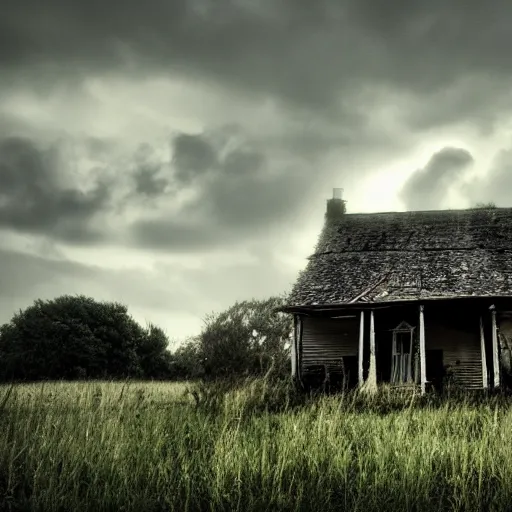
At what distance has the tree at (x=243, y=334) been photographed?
99.3ft

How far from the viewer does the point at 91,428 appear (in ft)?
18.7

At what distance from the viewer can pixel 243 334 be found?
31922 millimetres

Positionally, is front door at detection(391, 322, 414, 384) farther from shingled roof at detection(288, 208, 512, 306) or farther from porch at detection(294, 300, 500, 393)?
shingled roof at detection(288, 208, 512, 306)

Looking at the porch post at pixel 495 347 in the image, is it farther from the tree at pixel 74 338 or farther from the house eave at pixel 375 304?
the tree at pixel 74 338

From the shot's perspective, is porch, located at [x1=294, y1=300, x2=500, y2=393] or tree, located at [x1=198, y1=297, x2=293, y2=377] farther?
tree, located at [x1=198, y1=297, x2=293, y2=377]

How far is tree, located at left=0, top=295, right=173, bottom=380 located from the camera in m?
31.9

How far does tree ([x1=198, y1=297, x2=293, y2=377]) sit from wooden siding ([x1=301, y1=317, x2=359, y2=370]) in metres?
7.75

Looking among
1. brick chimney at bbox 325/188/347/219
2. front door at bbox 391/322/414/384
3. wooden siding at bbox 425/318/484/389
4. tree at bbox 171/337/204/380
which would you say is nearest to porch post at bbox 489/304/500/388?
wooden siding at bbox 425/318/484/389

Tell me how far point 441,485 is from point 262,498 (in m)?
1.66

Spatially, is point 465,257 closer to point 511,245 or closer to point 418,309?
point 511,245

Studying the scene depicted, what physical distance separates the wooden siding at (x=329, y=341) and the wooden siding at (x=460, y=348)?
8.90 ft

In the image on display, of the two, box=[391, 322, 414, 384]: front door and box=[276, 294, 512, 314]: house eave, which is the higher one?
box=[276, 294, 512, 314]: house eave

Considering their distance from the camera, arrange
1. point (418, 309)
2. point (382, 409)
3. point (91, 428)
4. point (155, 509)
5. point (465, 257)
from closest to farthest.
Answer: point (155, 509) < point (91, 428) < point (382, 409) < point (418, 309) < point (465, 257)

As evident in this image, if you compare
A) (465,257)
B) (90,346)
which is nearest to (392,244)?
(465,257)
